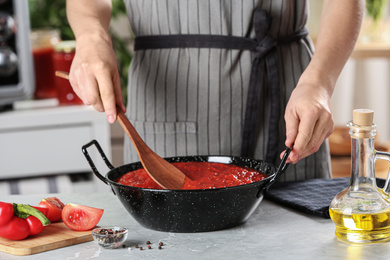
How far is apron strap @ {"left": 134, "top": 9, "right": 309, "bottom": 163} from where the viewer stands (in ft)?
4.66

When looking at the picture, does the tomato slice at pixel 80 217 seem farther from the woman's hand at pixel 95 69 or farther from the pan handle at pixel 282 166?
the pan handle at pixel 282 166

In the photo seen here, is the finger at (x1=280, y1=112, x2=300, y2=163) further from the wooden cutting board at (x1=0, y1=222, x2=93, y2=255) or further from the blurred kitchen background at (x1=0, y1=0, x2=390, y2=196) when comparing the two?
the blurred kitchen background at (x1=0, y1=0, x2=390, y2=196)

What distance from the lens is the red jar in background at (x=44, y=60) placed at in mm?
2619

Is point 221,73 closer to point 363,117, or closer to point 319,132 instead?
point 319,132

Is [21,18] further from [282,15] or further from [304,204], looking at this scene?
[304,204]

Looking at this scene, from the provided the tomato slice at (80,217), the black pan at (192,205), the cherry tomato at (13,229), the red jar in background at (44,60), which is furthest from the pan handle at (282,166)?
the red jar in background at (44,60)

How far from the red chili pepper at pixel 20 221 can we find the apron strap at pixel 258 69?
56 centimetres

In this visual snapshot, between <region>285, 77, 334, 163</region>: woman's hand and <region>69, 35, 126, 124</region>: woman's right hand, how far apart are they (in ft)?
1.08

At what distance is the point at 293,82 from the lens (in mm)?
1465

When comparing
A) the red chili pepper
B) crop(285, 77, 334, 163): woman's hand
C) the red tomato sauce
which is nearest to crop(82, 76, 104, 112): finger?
the red tomato sauce

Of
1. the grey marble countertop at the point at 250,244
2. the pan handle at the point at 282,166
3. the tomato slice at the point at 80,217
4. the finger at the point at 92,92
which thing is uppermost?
the finger at the point at 92,92

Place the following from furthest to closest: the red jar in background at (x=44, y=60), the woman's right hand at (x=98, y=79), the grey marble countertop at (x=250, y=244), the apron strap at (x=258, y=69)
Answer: the red jar in background at (x=44, y=60) → the apron strap at (x=258, y=69) → the woman's right hand at (x=98, y=79) → the grey marble countertop at (x=250, y=244)

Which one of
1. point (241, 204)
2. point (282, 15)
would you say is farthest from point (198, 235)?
point (282, 15)

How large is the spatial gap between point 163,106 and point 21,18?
1.15m
